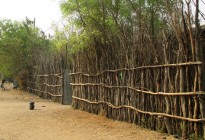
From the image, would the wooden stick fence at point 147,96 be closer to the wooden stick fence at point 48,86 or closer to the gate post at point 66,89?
the gate post at point 66,89

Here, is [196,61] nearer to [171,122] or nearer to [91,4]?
[171,122]

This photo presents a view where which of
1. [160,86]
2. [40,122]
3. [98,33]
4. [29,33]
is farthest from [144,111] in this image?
[29,33]

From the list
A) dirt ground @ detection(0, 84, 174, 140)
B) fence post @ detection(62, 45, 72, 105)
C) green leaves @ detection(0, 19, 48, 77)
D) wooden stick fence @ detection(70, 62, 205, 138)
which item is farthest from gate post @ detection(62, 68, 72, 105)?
green leaves @ detection(0, 19, 48, 77)

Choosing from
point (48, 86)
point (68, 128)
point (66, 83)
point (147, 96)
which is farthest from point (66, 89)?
point (147, 96)

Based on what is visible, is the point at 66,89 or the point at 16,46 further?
the point at 16,46

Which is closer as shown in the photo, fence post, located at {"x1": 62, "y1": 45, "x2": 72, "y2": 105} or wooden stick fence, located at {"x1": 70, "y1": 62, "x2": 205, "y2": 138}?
wooden stick fence, located at {"x1": 70, "y1": 62, "x2": 205, "y2": 138}

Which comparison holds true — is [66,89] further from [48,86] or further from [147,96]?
[147,96]

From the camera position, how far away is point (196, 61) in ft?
25.9

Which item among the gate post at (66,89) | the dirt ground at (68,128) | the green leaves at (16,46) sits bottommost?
the dirt ground at (68,128)

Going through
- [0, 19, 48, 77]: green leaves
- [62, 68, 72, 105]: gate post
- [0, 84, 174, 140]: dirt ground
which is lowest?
[0, 84, 174, 140]: dirt ground

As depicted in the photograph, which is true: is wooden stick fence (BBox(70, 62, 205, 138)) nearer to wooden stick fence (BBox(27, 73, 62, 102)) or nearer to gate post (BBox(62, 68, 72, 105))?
gate post (BBox(62, 68, 72, 105))

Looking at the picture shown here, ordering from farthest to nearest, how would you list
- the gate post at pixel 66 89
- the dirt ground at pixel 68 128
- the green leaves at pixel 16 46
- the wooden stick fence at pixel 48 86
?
the green leaves at pixel 16 46 → the wooden stick fence at pixel 48 86 → the gate post at pixel 66 89 → the dirt ground at pixel 68 128

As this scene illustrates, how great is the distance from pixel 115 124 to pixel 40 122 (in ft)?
8.41

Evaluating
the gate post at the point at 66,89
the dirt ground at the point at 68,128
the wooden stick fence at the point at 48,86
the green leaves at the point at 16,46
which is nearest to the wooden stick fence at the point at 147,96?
the dirt ground at the point at 68,128
